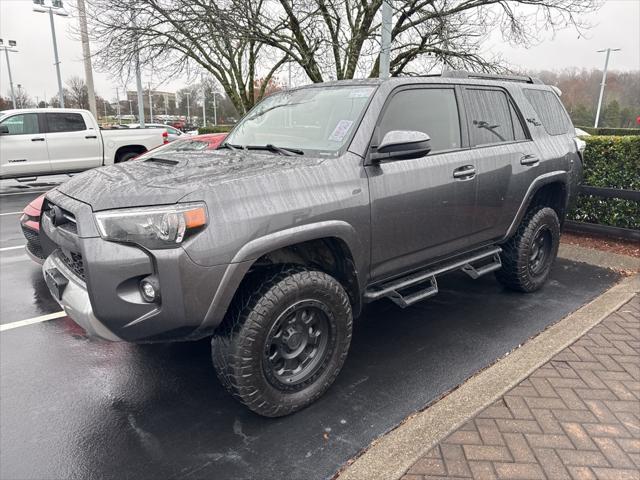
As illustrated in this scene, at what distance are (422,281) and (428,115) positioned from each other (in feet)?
4.03

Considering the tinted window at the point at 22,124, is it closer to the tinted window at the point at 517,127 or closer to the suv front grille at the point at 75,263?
the suv front grille at the point at 75,263

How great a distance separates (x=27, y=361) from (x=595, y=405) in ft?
12.7

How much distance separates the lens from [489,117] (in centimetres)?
403

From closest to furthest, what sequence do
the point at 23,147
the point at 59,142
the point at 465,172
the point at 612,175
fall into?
the point at 465,172, the point at 612,175, the point at 23,147, the point at 59,142

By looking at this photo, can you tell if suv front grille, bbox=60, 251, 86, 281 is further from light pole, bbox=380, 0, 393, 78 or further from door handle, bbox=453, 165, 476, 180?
light pole, bbox=380, 0, 393, 78

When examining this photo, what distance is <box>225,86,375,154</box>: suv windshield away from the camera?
3160 mm

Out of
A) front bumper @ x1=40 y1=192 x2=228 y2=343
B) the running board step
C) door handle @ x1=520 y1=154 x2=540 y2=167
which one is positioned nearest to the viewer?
front bumper @ x1=40 y1=192 x2=228 y2=343

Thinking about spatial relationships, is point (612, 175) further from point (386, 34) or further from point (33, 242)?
point (33, 242)

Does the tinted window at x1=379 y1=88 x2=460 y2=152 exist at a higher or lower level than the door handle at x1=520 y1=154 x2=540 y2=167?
higher

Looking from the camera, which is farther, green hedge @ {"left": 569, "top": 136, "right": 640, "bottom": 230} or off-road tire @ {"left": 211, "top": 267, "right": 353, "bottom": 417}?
green hedge @ {"left": 569, "top": 136, "right": 640, "bottom": 230}

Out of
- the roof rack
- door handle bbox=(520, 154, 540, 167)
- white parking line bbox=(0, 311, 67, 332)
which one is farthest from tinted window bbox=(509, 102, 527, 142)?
white parking line bbox=(0, 311, 67, 332)

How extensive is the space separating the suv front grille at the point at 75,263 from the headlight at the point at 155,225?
37 centimetres

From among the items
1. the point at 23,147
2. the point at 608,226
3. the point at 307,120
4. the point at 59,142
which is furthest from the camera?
the point at 59,142

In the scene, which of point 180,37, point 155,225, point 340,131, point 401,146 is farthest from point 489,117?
point 180,37
